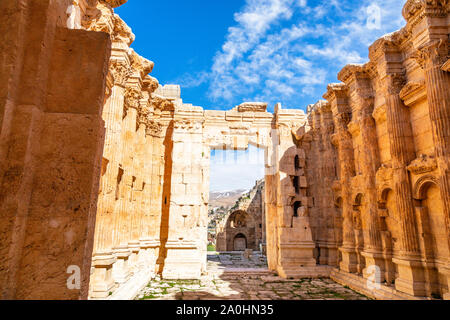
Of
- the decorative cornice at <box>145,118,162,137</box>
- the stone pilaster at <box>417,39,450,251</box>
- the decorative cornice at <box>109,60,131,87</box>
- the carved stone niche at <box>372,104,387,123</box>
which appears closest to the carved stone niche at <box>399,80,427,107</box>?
the stone pilaster at <box>417,39,450,251</box>

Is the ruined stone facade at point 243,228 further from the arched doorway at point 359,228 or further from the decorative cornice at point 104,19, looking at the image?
the decorative cornice at point 104,19

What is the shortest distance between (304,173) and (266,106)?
3461 mm

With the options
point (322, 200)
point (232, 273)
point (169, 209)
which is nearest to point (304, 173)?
point (322, 200)

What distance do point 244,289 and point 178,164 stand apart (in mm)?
5299

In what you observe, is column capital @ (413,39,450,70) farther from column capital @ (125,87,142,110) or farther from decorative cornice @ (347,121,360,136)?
column capital @ (125,87,142,110)

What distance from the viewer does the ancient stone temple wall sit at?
6.29 meters

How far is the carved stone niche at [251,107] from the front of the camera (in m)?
12.6

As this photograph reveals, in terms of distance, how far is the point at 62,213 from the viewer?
2.02m

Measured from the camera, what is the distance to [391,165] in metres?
8.01

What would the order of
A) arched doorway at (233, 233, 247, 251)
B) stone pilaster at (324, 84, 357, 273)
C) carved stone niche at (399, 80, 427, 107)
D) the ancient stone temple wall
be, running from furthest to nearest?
arched doorway at (233, 233, 247, 251) → stone pilaster at (324, 84, 357, 273) → carved stone niche at (399, 80, 427, 107) → the ancient stone temple wall

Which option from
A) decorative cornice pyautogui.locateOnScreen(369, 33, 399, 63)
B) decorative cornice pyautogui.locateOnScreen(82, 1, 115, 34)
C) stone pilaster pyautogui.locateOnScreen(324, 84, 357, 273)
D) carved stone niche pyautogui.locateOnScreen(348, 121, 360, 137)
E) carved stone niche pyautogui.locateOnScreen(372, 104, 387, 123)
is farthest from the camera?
carved stone niche pyautogui.locateOnScreen(348, 121, 360, 137)

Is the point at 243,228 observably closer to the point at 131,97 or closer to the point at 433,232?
the point at 131,97

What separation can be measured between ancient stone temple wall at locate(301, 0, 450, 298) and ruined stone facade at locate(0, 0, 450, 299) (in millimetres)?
43

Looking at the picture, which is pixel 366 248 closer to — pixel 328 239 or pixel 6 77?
pixel 328 239
